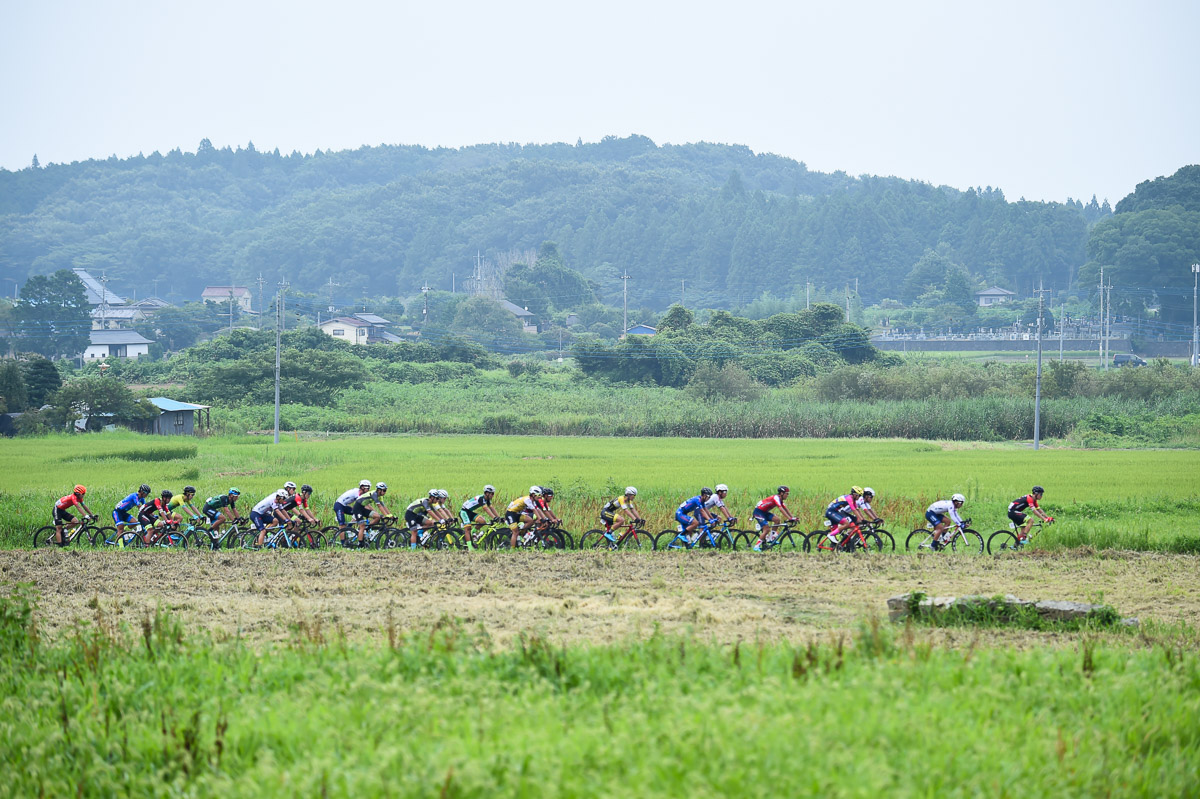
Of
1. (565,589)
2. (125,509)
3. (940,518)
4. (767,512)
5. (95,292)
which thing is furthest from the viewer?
(95,292)

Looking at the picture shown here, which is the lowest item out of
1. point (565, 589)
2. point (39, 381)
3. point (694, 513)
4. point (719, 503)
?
point (565, 589)

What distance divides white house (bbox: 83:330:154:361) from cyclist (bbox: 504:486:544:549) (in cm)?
8609

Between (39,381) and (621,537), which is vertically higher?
(39,381)

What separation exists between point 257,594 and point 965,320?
4445 inches

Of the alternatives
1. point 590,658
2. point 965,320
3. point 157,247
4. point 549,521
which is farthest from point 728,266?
point 590,658

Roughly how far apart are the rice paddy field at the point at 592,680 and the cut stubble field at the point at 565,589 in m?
0.09

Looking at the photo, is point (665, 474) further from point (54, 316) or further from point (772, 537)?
A: point (54, 316)

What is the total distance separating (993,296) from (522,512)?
12062 cm

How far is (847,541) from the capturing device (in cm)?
2077

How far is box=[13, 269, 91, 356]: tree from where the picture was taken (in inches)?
3883

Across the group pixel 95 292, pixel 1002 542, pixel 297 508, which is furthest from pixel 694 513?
pixel 95 292

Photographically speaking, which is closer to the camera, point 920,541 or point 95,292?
point 920,541

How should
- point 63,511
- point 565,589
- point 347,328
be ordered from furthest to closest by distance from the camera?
point 347,328
point 63,511
point 565,589

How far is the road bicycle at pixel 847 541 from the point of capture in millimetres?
20750
